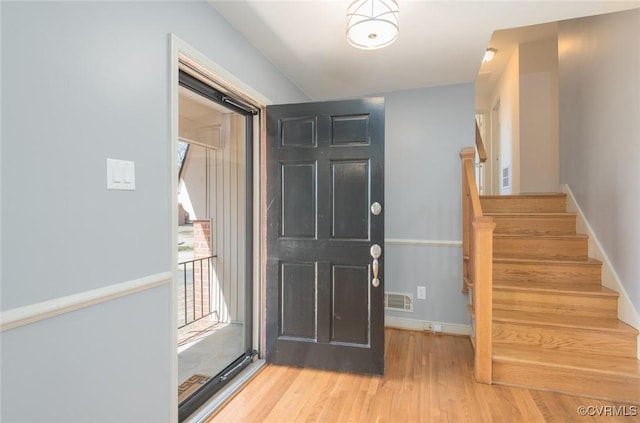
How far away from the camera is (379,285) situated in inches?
88.9

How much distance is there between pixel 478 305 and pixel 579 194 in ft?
5.85

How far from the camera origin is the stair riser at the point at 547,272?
2582mm

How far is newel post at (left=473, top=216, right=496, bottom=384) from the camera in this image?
218cm

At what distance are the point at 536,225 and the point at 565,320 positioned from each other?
1057mm

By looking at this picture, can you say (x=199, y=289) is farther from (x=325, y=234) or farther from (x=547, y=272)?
(x=547, y=272)

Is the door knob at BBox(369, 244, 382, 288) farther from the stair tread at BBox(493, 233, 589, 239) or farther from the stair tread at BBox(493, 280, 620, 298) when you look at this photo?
the stair tread at BBox(493, 233, 589, 239)

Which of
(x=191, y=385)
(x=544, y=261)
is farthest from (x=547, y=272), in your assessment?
(x=191, y=385)

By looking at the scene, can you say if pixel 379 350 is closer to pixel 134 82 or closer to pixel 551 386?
pixel 551 386

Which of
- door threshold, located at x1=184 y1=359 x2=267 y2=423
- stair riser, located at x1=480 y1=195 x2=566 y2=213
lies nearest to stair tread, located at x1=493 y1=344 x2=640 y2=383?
stair riser, located at x1=480 y1=195 x2=566 y2=213

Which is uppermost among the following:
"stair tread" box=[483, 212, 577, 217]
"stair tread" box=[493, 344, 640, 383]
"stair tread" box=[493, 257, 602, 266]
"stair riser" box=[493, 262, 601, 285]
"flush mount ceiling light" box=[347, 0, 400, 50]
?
"flush mount ceiling light" box=[347, 0, 400, 50]

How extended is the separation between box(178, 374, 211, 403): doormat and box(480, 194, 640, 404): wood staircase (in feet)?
6.56

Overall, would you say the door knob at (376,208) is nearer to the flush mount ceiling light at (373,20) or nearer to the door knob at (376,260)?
the door knob at (376,260)

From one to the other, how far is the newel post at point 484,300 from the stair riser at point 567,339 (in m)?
0.26

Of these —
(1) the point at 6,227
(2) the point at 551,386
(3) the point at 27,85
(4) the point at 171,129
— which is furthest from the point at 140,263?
(2) the point at 551,386
